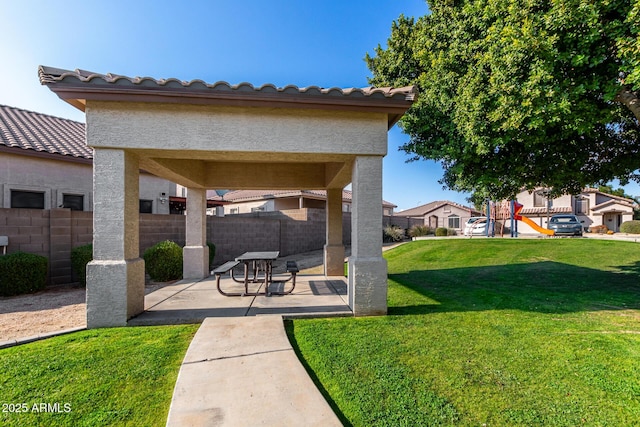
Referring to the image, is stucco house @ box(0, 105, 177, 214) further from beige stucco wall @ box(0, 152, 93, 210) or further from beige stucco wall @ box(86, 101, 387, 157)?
beige stucco wall @ box(86, 101, 387, 157)

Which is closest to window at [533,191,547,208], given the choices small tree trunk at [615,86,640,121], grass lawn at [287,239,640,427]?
grass lawn at [287,239,640,427]

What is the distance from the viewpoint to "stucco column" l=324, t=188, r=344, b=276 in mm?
9359

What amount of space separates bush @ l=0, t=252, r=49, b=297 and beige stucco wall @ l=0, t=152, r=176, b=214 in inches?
154

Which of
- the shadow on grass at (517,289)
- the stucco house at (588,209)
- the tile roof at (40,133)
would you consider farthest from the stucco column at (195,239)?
the stucco house at (588,209)

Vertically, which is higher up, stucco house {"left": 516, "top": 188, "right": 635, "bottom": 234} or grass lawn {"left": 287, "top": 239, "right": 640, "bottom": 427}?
stucco house {"left": 516, "top": 188, "right": 635, "bottom": 234}

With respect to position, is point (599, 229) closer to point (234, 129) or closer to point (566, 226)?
point (566, 226)

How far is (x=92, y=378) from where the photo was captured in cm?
325

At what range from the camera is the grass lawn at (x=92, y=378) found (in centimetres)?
268

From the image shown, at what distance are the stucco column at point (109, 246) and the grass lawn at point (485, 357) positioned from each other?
291 cm

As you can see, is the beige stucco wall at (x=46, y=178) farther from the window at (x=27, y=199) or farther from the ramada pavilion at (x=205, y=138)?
the ramada pavilion at (x=205, y=138)

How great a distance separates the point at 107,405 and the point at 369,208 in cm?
433

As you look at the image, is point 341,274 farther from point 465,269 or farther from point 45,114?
point 45,114

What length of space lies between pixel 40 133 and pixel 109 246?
1162 centimetres

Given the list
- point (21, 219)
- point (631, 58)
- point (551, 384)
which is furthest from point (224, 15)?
point (551, 384)
